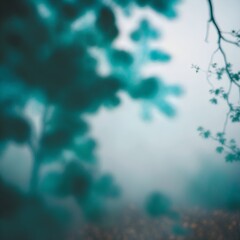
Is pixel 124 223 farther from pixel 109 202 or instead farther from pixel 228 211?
pixel 228 211

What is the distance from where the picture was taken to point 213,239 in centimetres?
731

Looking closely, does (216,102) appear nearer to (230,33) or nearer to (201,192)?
(230,33)

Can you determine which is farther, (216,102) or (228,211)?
(228,211)

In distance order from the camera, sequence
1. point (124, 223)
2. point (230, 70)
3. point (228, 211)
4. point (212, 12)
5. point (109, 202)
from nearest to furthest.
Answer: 1. point (212, 12)
2. point (230, 70)
3. point (124, 223)
4. point (228, 211)
5. point (109, 202)

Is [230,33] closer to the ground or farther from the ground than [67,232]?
farther from the ground

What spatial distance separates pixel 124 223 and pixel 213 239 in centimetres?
306

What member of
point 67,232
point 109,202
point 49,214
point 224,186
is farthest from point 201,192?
point 49,214

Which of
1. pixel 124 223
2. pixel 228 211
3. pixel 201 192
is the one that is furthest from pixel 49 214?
pixel 201 192

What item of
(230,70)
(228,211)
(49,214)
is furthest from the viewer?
(228,211)

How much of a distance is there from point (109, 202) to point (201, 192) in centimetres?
515

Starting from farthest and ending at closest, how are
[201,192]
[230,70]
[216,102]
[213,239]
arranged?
1. [201,192]
2. [213,239]
3. [216,102]
4. [230,70]

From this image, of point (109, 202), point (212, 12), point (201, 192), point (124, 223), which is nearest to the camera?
point (212, 12)

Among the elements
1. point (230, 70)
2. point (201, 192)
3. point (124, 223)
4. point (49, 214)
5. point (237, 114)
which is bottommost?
point (49, 214)

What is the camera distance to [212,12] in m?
3.77
